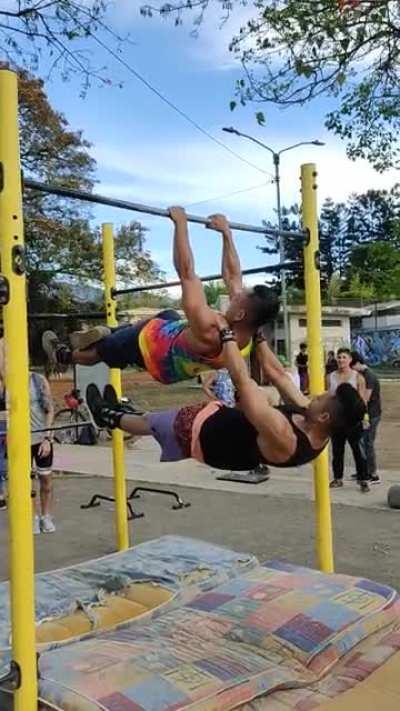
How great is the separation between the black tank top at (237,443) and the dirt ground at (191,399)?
641 cm

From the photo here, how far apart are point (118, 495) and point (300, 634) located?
2145mm

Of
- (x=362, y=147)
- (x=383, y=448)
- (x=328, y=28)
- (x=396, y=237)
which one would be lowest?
(x=383, y=448)

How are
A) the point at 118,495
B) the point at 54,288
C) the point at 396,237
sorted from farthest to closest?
the point at 54,288 → the point at 396,237 → the point at 118,495

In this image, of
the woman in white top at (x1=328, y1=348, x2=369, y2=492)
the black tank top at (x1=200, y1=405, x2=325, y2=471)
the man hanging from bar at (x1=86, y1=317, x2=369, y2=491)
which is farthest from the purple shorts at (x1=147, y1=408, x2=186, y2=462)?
the woman in white top at (x1=328, y1=348, x2=369, y2=492)

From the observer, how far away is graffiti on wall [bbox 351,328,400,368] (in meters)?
33.5

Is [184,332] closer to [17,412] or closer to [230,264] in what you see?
[230,264]

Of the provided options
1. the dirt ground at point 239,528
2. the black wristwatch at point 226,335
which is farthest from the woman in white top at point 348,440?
the black wristwatch at point 226,335

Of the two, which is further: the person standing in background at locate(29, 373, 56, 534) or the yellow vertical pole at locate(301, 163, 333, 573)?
the person standing in background at locate(29, 373, 56, 534)

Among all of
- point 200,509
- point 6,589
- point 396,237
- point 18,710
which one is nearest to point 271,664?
point 18,710

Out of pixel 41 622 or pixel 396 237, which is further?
pixel 396 237

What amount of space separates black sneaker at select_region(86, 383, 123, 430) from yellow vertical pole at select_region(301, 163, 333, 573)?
1.11 metres

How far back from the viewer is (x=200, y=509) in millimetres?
6781

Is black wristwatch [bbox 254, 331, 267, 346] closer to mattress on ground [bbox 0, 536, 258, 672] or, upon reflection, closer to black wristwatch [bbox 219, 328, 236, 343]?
black wristwatch [bbox 219, 328, 236, 343]

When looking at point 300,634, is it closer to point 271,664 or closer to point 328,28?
point 271,664
